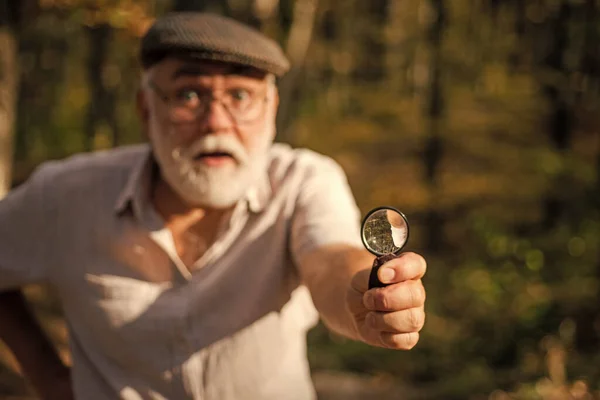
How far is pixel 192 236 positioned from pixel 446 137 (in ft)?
36.8

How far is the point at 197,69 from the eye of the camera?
7.33 ft

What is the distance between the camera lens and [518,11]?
12.0 metres

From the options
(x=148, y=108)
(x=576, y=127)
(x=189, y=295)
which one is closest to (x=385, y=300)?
(x=189, y=295)

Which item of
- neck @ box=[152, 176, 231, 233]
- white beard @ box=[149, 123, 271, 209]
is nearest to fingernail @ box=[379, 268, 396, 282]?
white beard @ box=[149, 123, 271, 209]

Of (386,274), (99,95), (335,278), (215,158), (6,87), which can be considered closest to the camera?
(386,274)

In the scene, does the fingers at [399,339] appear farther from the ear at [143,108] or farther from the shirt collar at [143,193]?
the ear at [143,108]

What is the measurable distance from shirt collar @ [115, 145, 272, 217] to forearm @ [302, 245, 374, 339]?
32cm

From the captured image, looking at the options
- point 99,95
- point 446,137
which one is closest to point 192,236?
point 99,95

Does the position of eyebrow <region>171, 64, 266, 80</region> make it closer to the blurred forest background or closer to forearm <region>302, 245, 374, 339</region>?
forearm <region>302, 245, 374, 339</region>

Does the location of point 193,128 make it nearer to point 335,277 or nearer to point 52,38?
point 335,277

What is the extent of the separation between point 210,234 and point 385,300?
1.01 meters

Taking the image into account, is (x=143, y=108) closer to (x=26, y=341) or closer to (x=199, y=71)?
(x=199, y=71)

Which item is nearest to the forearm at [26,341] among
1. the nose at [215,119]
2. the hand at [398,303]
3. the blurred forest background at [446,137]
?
the nose at [215,119]

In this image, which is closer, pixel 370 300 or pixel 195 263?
pixel 370 300
